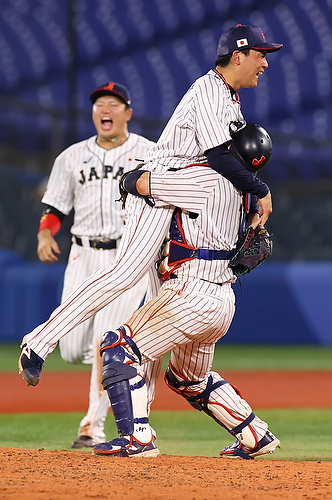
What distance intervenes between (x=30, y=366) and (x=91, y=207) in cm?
163

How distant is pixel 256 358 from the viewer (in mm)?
9258

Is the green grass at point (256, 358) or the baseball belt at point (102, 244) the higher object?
the baseball belt at point (102, 244)

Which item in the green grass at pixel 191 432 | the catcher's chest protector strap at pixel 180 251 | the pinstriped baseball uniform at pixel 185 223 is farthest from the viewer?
the green grass at pixel 191 432

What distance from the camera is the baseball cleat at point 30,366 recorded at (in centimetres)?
306

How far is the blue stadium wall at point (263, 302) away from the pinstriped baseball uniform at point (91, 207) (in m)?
5.59

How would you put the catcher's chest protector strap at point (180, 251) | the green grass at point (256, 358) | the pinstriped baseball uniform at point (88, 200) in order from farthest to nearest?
1. the green grass at point (256, 358)
2. the pinstriped baseball uniform at point (88, 200)
3. the catcher's chest protector strap at point (180, 251)

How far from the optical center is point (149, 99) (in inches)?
562

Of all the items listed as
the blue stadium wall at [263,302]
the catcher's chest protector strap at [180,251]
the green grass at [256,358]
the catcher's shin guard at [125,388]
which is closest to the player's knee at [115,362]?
the catcher's shin guard at [125,388]

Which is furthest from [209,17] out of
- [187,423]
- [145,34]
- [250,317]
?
[187,423]

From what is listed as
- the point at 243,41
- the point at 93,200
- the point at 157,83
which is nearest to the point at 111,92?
the point at 93,200

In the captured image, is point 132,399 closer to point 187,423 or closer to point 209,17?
point 187,423

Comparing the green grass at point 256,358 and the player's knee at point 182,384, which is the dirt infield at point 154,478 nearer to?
the player's knee at point 182,384

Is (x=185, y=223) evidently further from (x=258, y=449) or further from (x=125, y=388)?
(x=258, y=449)

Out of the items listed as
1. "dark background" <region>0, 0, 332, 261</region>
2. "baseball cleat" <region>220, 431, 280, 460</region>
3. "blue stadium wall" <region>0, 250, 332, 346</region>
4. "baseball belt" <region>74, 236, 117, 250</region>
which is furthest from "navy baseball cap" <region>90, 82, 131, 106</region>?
"dark background" <region>0, 0, 332, 261</region>
